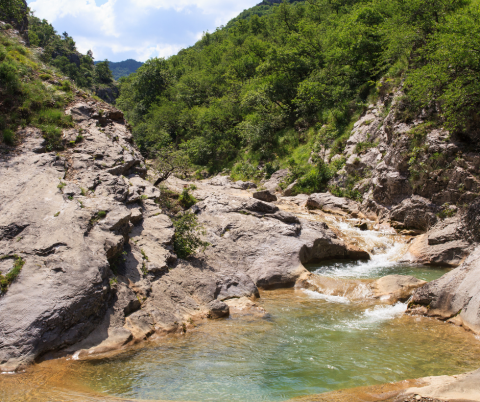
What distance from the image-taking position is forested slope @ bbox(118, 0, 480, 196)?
596 inches

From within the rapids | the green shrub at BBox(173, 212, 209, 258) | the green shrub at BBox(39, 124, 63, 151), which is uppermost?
the green shrub at BBox(39, 124, 63, 151)

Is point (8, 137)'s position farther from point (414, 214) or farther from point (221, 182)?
point (221, 182)

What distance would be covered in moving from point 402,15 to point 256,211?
57.8ft

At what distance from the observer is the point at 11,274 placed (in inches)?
265

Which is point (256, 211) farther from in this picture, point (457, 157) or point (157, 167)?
point (457, 157)

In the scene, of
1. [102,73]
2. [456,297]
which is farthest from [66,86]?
[102,73]

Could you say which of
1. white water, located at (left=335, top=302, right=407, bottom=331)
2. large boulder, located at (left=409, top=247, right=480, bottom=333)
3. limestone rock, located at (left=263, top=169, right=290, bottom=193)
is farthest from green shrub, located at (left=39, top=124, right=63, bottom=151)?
→ limestone rock, located at (left=263, top=169, right=290, bottom=193)

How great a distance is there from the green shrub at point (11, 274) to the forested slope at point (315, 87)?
16.0 meters

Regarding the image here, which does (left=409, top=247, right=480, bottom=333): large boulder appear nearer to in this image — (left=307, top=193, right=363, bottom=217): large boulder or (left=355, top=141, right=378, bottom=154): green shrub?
(left=307, top=193, right=363, bottom=217): large boulder

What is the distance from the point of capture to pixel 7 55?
1374 cm

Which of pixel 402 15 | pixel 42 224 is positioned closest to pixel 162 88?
pixel 402 15

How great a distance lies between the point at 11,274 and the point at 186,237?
5496 mm

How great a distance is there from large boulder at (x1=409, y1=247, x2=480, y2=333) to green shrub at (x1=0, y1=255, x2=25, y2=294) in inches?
372

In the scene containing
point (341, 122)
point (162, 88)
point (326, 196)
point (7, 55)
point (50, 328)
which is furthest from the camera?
point (162, 88)
